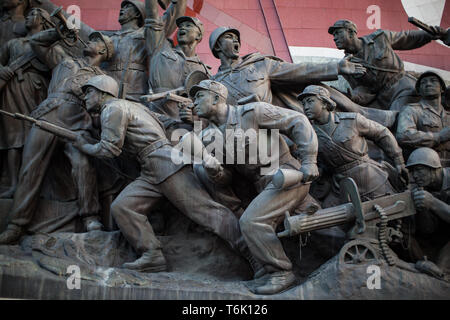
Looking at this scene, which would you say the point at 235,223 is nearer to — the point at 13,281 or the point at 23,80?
the point at 13,281

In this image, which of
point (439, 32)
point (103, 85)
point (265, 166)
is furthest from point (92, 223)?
point (439, 32)

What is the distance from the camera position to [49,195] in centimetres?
732

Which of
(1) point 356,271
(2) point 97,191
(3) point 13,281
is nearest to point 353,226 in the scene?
(1) point 356,271

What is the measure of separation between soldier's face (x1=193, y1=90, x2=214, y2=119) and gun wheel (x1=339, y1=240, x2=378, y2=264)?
1990 mm

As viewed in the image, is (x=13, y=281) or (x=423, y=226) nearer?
(x=13, y=281)

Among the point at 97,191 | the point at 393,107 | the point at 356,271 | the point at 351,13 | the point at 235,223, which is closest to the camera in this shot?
the point at 356,271

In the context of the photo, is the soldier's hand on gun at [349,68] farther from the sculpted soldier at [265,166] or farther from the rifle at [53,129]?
the rifle at [53,129]

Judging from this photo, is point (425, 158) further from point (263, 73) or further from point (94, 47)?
point (94, 47)

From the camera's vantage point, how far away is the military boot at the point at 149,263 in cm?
639

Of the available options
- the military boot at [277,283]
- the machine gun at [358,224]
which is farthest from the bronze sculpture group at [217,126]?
the machine gun at [358,224]

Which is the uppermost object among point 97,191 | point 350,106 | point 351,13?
point 351,13

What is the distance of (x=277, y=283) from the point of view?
19.8 feet

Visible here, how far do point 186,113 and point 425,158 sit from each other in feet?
8.86

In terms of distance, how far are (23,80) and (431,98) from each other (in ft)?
16.8
